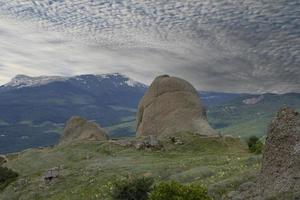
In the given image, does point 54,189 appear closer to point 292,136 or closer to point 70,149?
point 70,149

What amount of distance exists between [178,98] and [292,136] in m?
69.7

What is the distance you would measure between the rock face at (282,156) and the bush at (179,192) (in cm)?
447

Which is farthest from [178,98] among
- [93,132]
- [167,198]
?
[167,198]

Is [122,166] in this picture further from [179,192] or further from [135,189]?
[179,192]

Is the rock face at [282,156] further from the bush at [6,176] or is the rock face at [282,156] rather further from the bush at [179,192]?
the bush at [6,176]

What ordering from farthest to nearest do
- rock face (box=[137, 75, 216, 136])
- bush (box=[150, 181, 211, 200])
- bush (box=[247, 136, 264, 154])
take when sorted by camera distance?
rock face (box=[137, 75, 216, 136]) → bush (box=[247, 136, 264, 154]) → bush (box=[150, 181, 211, 200])

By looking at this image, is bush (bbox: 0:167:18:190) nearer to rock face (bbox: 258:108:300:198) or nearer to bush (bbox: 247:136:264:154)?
bush (bbox: 247:136:264:154)

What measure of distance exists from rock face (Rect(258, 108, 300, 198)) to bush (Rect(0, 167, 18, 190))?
148 feet

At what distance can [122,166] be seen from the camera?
56.4 m

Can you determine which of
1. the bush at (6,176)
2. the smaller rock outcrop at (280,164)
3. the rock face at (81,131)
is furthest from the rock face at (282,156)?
the rock face at (81,131)

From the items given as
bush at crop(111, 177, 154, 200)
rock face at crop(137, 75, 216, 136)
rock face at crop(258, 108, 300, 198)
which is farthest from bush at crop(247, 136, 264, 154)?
rock face at crop(258, 108, 300, 198)

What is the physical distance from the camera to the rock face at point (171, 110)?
85.4 meters

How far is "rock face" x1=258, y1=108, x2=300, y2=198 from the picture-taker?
20.8m

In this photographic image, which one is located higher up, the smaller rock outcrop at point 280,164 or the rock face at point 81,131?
the smaller rock outcrop at point 280,164
